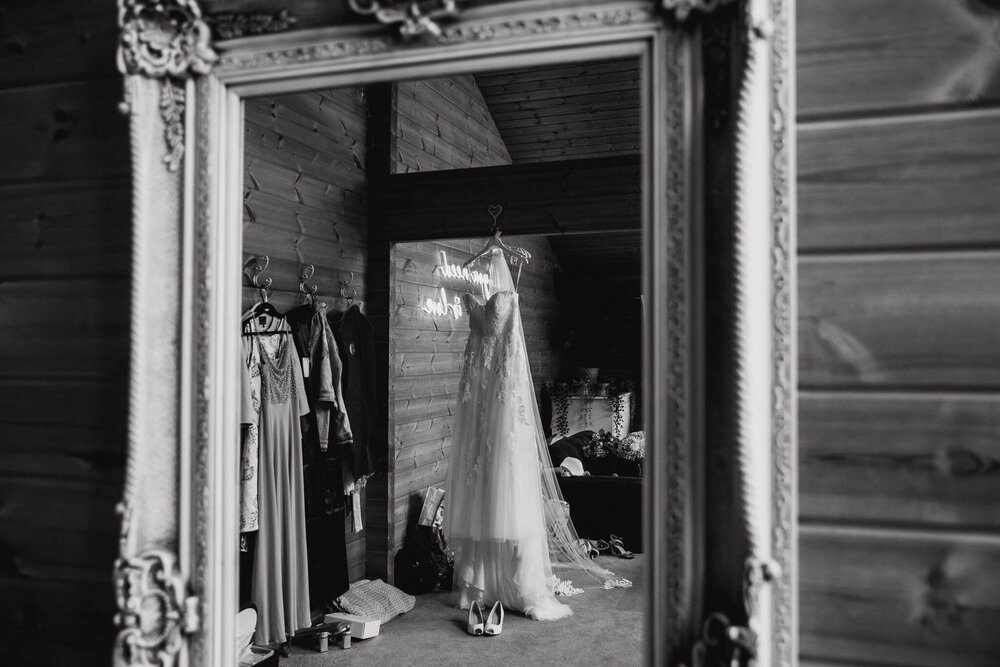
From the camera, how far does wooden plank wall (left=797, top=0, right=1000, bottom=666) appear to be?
3.29 feet

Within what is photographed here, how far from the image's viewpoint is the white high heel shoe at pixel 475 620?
12.4 feet

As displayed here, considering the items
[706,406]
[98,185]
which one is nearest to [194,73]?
[98,185]

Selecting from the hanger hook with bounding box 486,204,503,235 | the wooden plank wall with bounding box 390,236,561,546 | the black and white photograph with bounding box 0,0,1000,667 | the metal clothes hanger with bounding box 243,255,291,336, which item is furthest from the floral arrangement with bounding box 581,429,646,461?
the black and white photograph with bounding box 0,0,1000,667

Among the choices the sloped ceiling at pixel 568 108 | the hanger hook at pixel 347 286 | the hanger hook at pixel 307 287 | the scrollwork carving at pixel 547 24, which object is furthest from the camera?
A: the sloped ceiling at pixel 568 108

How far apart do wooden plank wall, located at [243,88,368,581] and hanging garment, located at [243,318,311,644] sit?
34cm

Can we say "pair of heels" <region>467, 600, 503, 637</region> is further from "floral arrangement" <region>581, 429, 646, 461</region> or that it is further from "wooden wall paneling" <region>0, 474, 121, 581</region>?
"wooden wall paneling" <region>0, 474, 121, 581</region>

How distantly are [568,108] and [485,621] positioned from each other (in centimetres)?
398

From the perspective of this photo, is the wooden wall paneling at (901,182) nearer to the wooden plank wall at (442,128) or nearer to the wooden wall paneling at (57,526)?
the wooden wall paneling at (57,526)

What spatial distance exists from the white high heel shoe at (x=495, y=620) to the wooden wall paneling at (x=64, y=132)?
122 inches

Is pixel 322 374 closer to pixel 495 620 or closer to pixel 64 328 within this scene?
pixel 495 620

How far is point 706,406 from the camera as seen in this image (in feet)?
3.56

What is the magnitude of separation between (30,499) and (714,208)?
4.51 ft

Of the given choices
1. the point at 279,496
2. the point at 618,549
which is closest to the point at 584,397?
the point at 618,549

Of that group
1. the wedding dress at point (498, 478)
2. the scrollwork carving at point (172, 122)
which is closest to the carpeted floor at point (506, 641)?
the wedding dress at point (498, 478)
